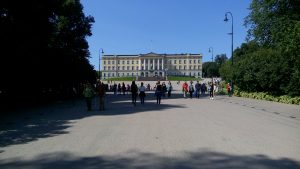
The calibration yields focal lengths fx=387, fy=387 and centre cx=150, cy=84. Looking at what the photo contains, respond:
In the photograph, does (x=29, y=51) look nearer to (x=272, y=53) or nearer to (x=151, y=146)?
(x=151, y=146)

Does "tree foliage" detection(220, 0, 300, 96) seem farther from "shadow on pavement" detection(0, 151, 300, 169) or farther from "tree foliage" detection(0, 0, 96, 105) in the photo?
"shadow on pavement" detection(0, 151, 300, 169)

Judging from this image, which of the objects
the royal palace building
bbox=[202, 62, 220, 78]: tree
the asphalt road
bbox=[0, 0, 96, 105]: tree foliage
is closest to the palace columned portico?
the royal palace building

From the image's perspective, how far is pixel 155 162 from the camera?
7.96m

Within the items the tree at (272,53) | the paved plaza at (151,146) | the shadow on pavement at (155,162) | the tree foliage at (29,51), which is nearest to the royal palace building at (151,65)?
the tree at (272,53)

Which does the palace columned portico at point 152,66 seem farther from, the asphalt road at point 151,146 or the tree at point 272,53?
the asphalt road at point 151,146

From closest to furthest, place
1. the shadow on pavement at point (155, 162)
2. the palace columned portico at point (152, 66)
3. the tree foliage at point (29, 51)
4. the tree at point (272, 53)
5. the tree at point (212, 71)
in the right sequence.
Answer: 1. the shadow on pavement at point (155, 162)
2. the tree foliage at point (29, 51)
3. the tree at point (272, 53)
4. the tree at point (212, 71)
5. the palace columned portico at point (152, 66)

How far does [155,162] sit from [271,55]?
31.7 meters

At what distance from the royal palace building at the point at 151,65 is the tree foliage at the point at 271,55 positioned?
121 m

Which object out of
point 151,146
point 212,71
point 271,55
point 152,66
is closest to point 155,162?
point 151,146

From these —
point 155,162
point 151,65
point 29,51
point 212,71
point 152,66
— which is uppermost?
point 151,65

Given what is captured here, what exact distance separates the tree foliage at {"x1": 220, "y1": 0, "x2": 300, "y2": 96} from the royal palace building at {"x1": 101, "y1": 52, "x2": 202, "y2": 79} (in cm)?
12076

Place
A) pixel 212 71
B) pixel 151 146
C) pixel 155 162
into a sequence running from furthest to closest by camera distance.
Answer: pixel 212 71 < pixel 151 146 < pixel 155 162

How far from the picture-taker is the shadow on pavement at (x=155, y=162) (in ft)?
25.0

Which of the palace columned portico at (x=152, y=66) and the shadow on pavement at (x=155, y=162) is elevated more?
the palace columned portico at (x=152, y=66)
